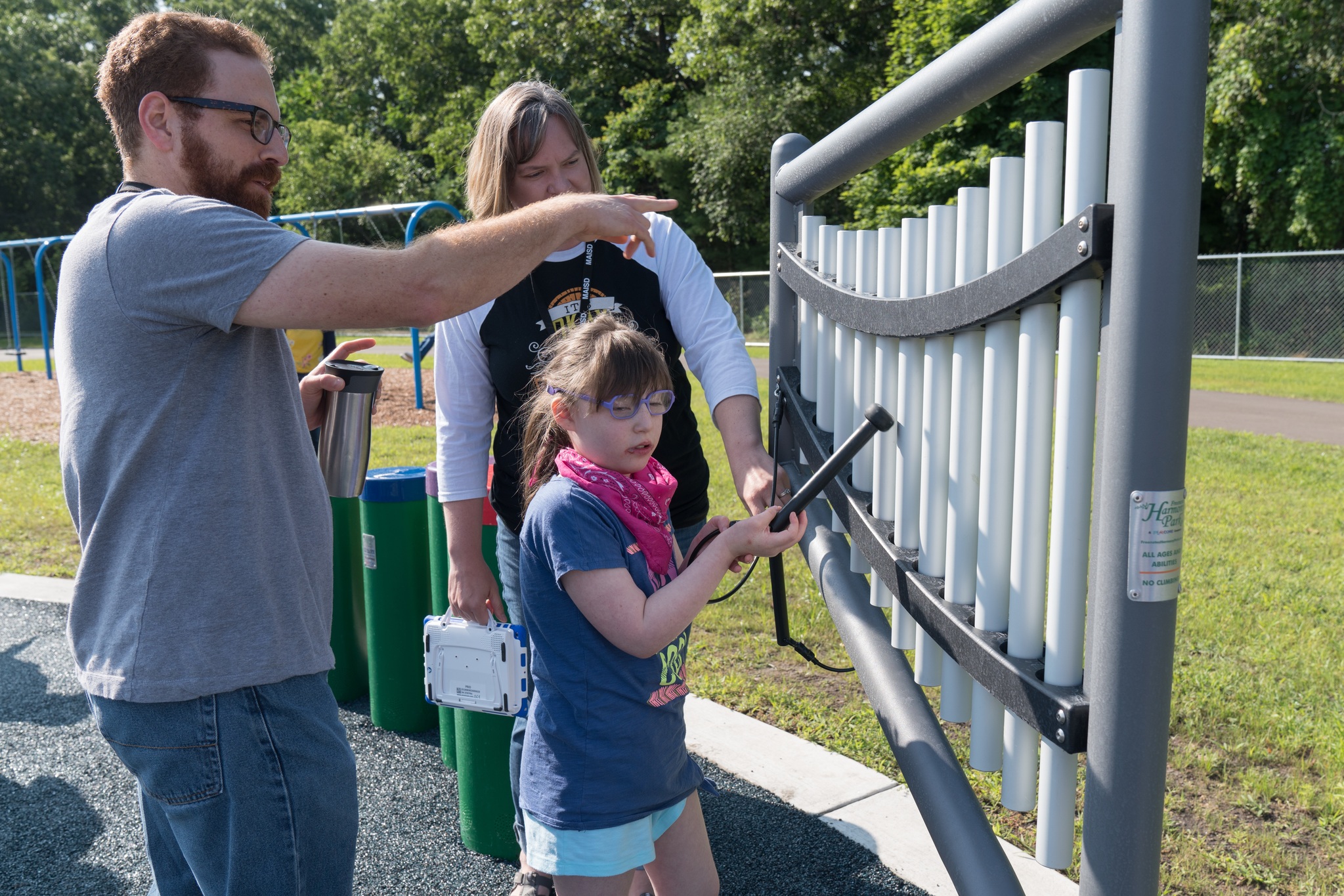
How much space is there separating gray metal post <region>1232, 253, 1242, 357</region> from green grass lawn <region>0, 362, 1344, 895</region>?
38.2ft

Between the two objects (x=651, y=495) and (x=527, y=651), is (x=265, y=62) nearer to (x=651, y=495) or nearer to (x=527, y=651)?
(x=651, y=495)

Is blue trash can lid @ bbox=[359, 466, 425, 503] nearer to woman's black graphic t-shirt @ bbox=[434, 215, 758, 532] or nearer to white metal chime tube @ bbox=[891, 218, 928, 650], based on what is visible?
woman's black graphic t-shirt @ bbox=[434, 215, 758, 532]

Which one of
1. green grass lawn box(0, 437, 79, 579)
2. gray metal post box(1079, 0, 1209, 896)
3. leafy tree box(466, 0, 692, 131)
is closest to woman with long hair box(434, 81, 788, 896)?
gray metal post box(1079, 0, 1209, 896)

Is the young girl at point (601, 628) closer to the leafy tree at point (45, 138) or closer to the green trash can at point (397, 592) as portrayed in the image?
the green trash can at point (397, 592)

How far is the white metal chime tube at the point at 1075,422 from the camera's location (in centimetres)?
133

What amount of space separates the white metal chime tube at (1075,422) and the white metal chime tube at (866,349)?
59 centimetres

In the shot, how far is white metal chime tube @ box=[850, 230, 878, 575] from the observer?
6.73ft

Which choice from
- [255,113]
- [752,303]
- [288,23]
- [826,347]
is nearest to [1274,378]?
[752,303]

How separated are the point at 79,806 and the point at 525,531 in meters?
2.43

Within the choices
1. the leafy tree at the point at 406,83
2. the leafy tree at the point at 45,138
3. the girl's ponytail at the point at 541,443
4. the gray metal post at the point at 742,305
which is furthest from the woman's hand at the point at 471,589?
the leafy tree at the point at 45,138

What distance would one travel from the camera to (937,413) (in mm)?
1761

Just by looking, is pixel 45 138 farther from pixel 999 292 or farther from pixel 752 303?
pixel 999 292

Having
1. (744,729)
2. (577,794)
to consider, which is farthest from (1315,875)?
(577,794)

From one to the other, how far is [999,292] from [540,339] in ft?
3.91
